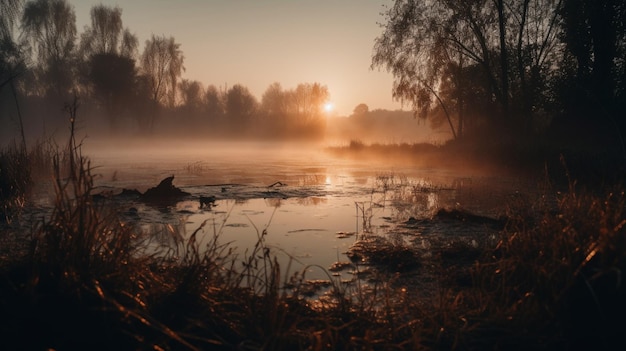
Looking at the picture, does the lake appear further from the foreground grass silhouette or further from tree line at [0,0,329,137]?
tree line at [0,0,329,137]

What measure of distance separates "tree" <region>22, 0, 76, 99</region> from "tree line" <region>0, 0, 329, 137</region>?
71 mm

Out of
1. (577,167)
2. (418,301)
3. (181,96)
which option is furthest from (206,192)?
(181,96)

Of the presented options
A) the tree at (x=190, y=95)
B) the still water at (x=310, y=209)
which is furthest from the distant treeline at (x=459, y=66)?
the tree at (x=190, y=95)

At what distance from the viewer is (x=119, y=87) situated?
38.3m

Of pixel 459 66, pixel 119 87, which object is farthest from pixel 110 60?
pixel 459 66

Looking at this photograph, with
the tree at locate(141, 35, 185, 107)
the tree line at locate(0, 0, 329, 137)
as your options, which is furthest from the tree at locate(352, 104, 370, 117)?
the tree at locate(141, 35, 185, 107)

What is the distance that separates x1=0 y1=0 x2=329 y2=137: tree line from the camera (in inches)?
1393

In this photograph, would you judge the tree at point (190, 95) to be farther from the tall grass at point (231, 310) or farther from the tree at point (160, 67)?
the tall grass at point (231, 310)

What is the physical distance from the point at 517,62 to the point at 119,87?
116ft

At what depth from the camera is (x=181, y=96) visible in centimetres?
5550

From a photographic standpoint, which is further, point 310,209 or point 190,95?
point 190,95

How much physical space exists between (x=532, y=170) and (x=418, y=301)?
12786 millimetres

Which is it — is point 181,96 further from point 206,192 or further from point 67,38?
point 206,192

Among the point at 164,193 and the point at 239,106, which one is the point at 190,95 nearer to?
the point at 239,106
